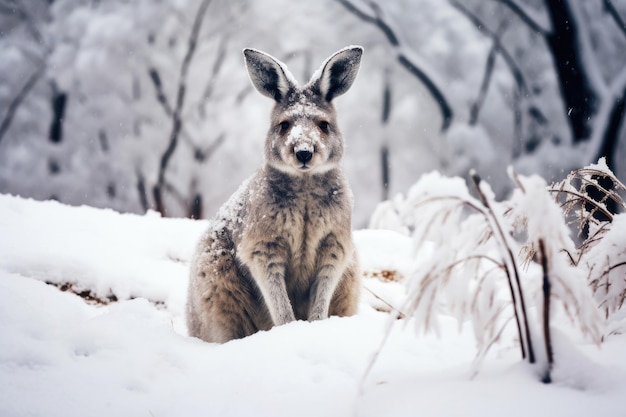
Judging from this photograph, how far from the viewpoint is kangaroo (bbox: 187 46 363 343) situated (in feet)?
10.6

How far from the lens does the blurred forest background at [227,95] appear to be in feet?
45.8

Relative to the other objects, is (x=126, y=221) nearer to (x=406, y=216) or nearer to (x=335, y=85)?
(x=335, y=85)

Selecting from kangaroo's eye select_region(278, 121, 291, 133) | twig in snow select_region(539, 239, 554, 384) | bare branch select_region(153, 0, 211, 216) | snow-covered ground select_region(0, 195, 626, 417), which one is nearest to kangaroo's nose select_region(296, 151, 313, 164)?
kangaroo's eye select_region(278, 121, 291, 133)

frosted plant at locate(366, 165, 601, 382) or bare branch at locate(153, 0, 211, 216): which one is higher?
bare branch at locate(153, 0, 211, 216)

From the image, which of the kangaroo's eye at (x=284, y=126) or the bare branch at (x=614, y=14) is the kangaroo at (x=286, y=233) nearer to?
the kangaroo's eye at (x=284, y=126)

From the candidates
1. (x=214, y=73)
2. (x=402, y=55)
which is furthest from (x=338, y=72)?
(x=214, y=73)

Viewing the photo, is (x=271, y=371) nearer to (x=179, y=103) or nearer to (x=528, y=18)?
(x=528, y=18)

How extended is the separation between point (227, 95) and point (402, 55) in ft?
25.7

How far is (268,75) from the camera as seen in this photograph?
12.0 feet

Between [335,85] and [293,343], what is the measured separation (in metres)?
2.17

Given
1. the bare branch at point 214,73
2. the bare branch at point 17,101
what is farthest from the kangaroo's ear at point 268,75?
the bare branch at point 17,101

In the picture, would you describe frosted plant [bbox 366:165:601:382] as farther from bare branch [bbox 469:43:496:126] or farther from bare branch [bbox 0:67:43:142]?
bare branch [bbox 0:67:43:142]

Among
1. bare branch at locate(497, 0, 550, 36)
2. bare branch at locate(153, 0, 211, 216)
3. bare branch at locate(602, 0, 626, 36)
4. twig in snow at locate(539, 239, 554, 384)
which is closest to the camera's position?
twig in snow at locate(539, 239, 554, 384)

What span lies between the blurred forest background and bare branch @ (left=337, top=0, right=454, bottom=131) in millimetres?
38
